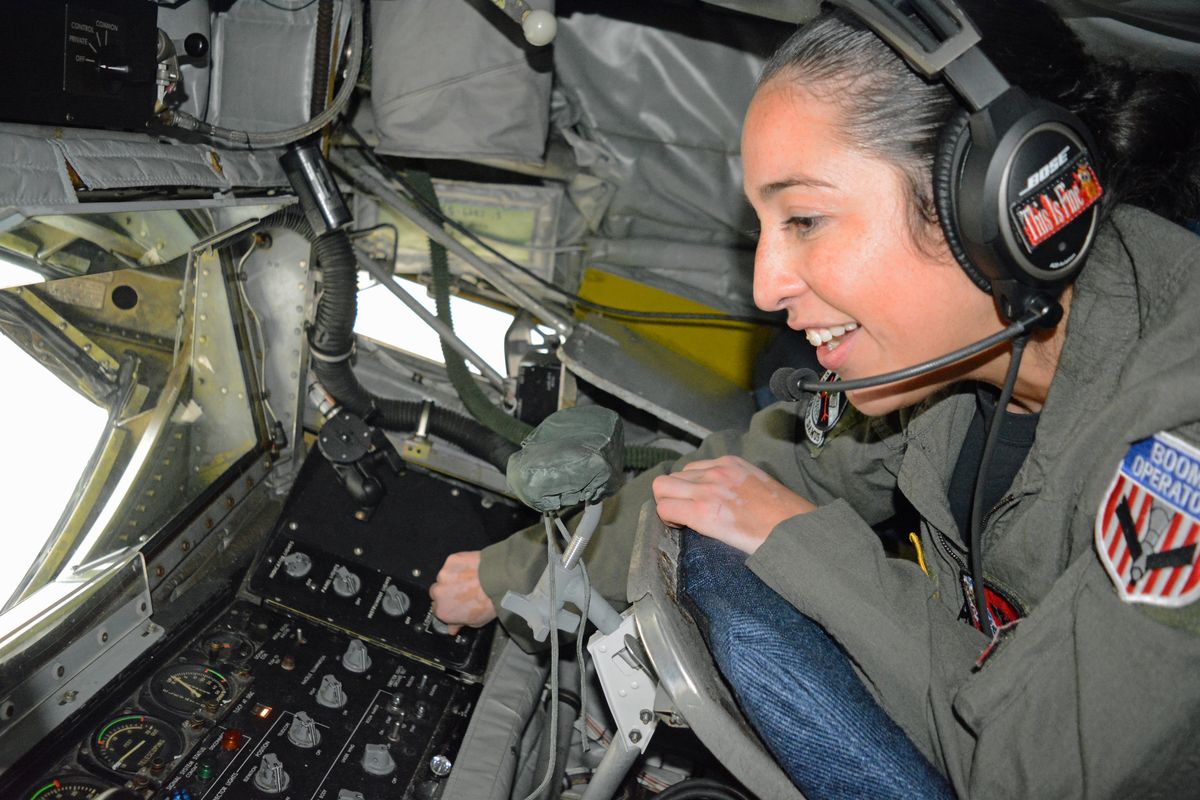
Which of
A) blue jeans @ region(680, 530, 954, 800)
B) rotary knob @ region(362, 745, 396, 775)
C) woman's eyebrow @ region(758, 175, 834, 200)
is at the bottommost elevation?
rotary knob @ region(362, 745, 396, 775)

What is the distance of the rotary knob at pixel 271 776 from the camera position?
4.39ft

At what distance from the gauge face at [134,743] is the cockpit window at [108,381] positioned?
0.25 meters

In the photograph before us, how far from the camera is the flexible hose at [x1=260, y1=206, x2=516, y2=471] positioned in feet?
6.10

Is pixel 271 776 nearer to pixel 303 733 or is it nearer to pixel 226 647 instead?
pixel 303 733

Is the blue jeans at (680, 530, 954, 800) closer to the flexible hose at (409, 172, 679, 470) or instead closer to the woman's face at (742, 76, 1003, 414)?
the woman's face at (742, 76, 1003, 414)

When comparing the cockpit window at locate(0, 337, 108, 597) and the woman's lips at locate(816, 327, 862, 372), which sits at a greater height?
the woman's lips at locate(816, 327, 862, 372)

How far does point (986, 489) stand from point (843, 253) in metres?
0.50

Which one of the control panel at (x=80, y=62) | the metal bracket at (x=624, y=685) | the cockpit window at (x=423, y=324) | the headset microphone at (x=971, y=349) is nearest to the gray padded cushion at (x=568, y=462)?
the metal bracket at (x=624, y=685)

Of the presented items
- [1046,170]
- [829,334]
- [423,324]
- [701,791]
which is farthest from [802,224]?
[423,324]

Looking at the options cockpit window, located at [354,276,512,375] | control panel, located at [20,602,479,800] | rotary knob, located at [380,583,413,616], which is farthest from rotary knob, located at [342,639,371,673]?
→ cockpit window, located at [354,276,512,375]

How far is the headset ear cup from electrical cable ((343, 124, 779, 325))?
1.33 metres

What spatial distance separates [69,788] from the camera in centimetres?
126

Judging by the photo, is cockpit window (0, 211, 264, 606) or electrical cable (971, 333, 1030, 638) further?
cockpit window (0, 211, 264, 606)

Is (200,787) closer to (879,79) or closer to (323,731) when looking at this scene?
(323,731)
